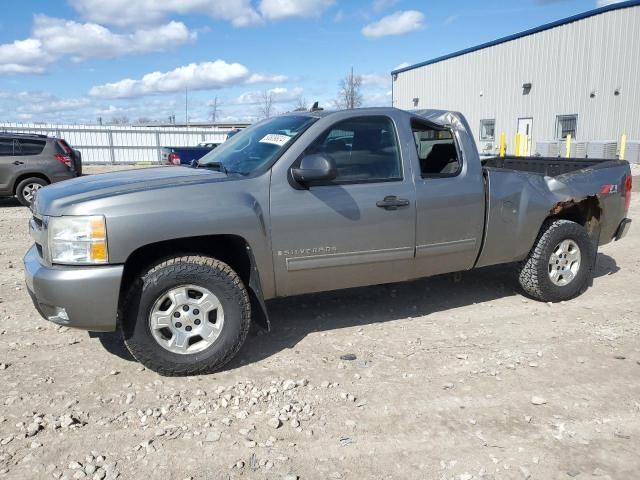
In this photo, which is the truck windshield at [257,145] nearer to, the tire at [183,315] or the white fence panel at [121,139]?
the tire at [183,315]

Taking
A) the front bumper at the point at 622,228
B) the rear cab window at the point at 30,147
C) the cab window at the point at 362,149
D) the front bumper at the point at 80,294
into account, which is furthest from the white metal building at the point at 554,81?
the front bumper at the point at 80,294

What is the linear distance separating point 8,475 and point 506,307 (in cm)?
423

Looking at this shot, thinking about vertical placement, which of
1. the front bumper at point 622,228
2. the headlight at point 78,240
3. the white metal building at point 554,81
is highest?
the white metal building at point 554,81

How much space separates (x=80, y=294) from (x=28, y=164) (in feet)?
Answer: 33.4

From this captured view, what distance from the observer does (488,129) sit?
3127 cm

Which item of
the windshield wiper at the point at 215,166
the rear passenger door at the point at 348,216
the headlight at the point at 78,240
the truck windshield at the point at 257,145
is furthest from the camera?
the windshield wiper at the point at 215,166

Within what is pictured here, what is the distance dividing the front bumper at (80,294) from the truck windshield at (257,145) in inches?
49.8

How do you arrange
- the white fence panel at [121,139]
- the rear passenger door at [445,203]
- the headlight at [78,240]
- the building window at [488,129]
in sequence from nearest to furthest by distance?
the headlight at [78,240], the rear passenger door at [445,203], the white fence panel at [121,139], the building window at [488,129]

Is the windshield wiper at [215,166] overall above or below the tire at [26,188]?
above

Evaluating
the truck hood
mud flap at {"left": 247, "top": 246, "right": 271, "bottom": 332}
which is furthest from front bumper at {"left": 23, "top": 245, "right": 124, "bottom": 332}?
mud flap at {"left": 247, "top": 246, "right": 271, "bottom": 332}

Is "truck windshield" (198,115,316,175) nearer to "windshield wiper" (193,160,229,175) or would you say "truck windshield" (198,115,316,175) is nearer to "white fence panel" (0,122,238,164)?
"windshield wiper" (193,160,229,175)

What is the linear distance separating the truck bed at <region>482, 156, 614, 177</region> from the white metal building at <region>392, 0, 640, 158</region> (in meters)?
18.8

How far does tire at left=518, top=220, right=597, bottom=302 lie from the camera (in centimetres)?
521

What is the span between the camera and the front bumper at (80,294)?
3436mm
